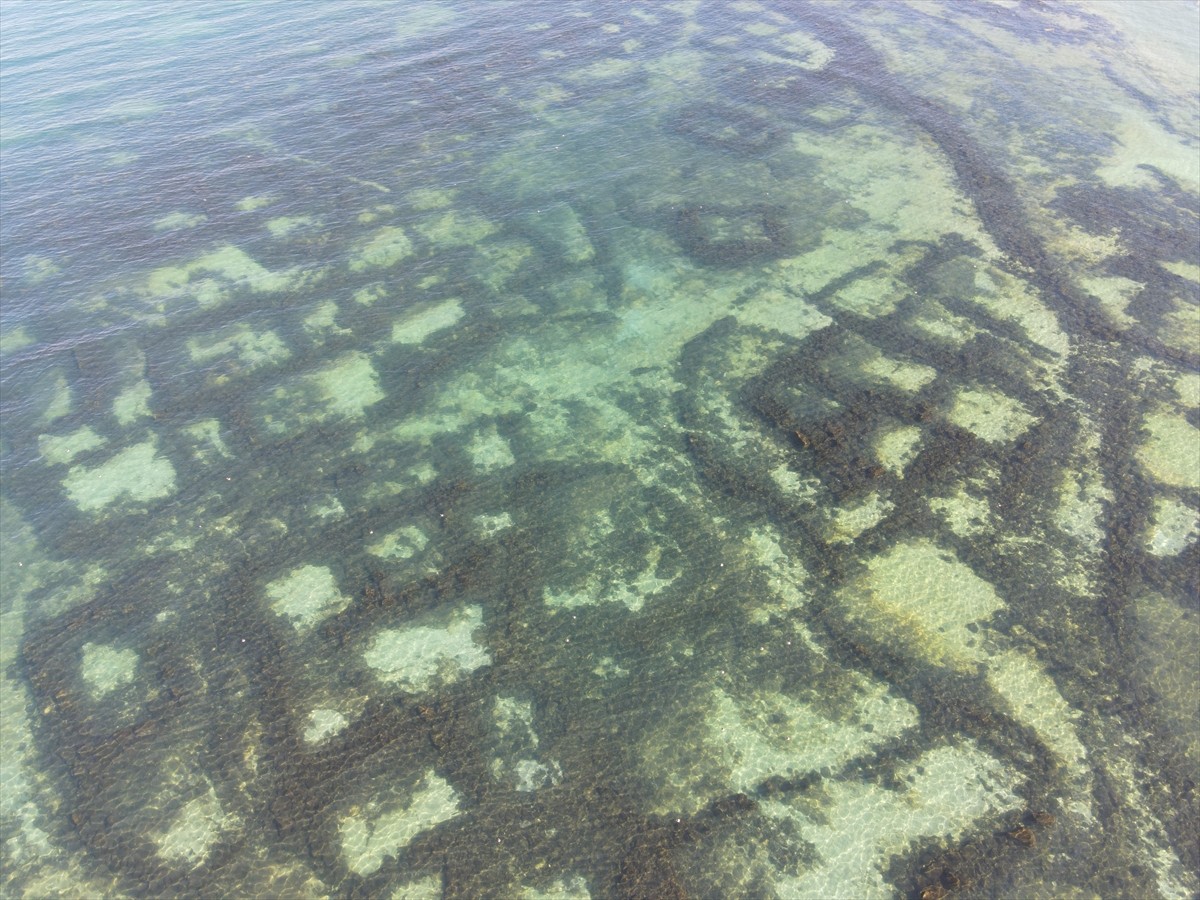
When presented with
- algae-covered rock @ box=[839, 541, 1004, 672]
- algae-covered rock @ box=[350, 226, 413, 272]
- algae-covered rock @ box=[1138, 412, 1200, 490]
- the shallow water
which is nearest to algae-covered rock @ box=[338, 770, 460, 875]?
the shallow water

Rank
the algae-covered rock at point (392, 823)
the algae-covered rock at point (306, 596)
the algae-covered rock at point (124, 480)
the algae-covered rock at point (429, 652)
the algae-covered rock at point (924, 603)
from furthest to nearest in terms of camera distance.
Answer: the algae-covered rock at point (124, 480) < the algae-covered rock at point (306, 596) < the algae-covered rock at point (924, 603) < the algae-covered rock at point (429, 652) < the algae-covered rock at point (392, 823)

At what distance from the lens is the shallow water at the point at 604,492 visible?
1441cm

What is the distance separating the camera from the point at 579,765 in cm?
1503

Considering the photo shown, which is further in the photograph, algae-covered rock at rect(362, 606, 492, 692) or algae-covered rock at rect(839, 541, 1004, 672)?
algae-covered rock at rect(839, 541, 1004, 672)

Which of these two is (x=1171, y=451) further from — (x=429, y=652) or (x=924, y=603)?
(x=429, y=652)

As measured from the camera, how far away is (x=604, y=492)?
20.1 metres

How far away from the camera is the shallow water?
567 inches

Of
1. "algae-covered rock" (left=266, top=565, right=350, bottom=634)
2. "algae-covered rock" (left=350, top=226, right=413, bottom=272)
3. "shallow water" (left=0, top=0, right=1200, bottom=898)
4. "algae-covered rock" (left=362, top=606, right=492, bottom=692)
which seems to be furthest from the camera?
"algae-covered rock" (left=350, top=226, right=413, bottom=272)

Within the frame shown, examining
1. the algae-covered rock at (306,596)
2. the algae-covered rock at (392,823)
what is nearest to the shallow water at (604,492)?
the algae-covered rock at (392,823)

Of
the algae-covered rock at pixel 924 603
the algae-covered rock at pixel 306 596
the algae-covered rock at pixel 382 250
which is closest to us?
the algae-covered rock at pixel 924 603

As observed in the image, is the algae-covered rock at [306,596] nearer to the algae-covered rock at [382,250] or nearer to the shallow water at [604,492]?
the shallow water at [604,492]

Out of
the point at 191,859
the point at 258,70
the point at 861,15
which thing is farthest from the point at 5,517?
the point at 861,15

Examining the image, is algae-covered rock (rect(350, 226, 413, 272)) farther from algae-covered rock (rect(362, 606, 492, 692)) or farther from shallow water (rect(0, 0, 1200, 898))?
algae-covered rock (rect(362, 606, 492, 692))

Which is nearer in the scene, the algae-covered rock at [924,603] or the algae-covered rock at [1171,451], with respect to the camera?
the algae-covered rock at [924,603]
